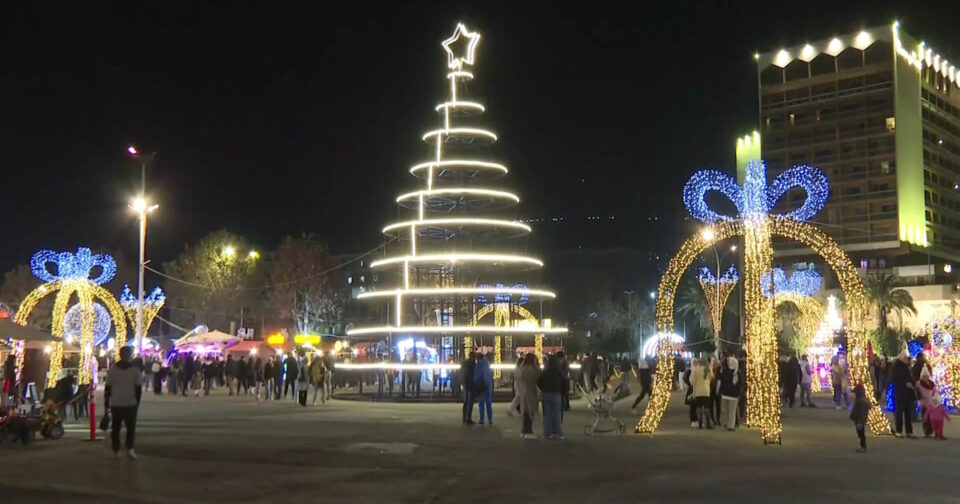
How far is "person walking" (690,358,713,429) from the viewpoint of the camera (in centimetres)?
2162

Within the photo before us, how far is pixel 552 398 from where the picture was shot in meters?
19.5

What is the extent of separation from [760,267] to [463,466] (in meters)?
8.68

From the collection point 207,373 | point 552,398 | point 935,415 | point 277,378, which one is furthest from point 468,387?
point 207,373

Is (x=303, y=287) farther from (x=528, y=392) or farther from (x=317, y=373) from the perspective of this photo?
(x=528, y=392)

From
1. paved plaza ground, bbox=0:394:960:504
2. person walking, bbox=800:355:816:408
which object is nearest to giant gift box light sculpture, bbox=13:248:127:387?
paved plaza ground, bbox=0:394:960:504

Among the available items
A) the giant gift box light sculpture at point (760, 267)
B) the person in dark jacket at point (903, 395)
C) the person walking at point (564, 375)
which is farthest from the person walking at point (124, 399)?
the person in dark jacket at point (903, 395)

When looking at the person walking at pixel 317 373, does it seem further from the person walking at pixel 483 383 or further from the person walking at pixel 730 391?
the person walking at pixel 730 391

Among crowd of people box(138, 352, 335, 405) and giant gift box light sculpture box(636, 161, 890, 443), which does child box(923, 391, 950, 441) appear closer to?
giant gift box light sculpture box(636, 161, 890, 443)

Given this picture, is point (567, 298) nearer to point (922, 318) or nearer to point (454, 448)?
point (922, 318)

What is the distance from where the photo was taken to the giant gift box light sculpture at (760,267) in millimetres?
19828

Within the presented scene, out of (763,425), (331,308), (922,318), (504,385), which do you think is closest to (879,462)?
(763,425)

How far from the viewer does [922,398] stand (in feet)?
64.6

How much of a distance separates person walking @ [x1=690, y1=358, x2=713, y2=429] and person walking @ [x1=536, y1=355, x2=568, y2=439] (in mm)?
3921

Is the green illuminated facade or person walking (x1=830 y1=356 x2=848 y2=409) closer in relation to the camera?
person walking (x1=830 y1=356 x2=848 y2=409)
